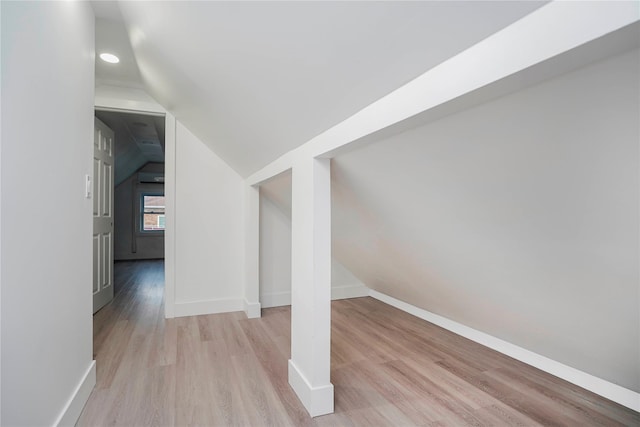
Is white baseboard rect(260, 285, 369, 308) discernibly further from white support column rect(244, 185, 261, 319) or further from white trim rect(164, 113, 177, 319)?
white trim rect(164, 113, 177, 319)

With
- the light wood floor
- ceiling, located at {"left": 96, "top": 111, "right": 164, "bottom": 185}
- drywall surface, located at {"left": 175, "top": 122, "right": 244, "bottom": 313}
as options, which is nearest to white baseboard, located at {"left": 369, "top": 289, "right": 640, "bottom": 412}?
the light wood floor

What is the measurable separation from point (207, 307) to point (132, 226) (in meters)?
5.69

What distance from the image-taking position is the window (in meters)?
8.52

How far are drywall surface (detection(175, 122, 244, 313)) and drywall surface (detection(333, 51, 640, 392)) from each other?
1.70 meters

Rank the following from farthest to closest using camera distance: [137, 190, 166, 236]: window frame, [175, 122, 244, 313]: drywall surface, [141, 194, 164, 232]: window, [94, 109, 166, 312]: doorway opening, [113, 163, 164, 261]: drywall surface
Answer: [141, 194, 164, 232]: window < [137, 190, 166, 236]: window frame < [113, 163, 164, 261]: drywall surface < [94, 109, 166, 312]: doorway opening < [175, 122, 244, 313]: drywall surface

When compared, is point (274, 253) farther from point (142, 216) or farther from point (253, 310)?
point (142, 216)

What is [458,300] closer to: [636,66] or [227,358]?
[227,358]

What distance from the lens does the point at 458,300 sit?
2.41 metres

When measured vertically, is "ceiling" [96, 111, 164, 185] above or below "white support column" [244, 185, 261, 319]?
above

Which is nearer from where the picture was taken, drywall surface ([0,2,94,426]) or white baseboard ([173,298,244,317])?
drywall surface ([0,2,94,426])

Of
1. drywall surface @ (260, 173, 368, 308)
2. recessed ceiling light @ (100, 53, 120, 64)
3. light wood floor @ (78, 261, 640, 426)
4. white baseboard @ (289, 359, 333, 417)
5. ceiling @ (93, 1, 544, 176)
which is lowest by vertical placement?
light wood floor @ (78, 261, 640, 426)

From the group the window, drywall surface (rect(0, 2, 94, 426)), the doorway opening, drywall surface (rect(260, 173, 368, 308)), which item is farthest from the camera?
the window

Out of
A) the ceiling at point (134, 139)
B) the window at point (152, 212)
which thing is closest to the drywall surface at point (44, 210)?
the ceiling at point (134, 139)

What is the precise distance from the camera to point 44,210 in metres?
1.37
